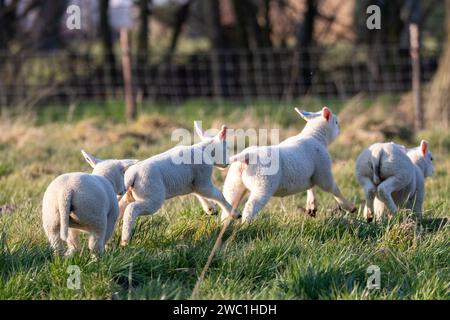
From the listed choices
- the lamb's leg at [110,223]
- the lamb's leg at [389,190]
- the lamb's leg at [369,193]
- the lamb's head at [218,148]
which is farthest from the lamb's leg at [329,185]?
the lamb's leg at [110,223]

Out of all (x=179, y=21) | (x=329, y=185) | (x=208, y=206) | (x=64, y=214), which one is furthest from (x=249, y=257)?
(x=179, y=21)

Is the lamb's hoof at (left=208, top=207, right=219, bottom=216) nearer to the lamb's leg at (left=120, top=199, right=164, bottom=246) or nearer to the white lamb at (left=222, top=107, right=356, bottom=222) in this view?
the white lamb at (left=222, top=107, right=356, bottom=222)

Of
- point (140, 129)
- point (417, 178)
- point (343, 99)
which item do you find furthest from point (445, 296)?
point (343, 99)

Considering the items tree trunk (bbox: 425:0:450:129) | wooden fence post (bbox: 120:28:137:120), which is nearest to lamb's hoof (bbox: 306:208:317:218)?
tree trunk (bbox: 425:0:450:129)

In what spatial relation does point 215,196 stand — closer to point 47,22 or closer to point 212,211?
point 212,211

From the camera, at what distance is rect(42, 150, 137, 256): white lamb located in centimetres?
473

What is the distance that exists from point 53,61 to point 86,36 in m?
2.71

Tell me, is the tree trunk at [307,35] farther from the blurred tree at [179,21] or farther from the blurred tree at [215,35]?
the blurred tree at [179,21]

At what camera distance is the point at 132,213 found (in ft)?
17.0

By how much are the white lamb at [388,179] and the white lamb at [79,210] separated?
194 centimetres

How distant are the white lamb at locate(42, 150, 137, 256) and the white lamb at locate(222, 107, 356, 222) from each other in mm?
927

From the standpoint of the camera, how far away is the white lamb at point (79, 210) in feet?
15.5

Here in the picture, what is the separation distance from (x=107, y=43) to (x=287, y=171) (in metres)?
12.7

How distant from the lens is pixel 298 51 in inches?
666
